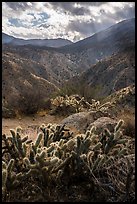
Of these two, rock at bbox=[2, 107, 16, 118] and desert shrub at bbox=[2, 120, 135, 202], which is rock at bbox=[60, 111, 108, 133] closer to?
rock at bbox=[2, 107, 16, 118]

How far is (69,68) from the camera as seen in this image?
5428 inches

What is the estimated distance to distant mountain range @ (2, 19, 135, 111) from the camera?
220ft

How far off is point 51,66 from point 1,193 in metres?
133

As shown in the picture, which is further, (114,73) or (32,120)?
(114,73)

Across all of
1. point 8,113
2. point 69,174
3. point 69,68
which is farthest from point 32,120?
point 69,68

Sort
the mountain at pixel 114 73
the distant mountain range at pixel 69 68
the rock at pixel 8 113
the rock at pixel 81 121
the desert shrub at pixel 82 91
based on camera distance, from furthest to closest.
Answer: the distant mountain range at pixel 69 68 → the mountain at pixel 114 73 → the desert shrub at pixel 82 91 → the rock at pixel 8 113 → the rock at pixel 81 121

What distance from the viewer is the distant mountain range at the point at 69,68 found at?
67062mm

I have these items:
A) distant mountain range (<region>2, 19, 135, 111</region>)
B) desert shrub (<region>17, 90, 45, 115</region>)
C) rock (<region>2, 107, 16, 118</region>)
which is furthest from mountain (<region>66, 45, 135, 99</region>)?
rock (<region>2, 107, 16, 118</region>)

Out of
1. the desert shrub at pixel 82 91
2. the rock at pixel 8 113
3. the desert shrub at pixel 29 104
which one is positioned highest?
the desert shrub at pixel 82 91

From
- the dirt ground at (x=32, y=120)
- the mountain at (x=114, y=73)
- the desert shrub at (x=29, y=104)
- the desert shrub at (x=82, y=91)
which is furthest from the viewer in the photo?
the mountain at (x=114, y=73)

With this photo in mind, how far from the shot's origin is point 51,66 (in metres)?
136

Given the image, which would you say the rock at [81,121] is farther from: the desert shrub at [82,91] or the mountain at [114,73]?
the mountain at [114,73]

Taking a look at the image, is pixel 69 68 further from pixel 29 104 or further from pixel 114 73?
pixel 29 104

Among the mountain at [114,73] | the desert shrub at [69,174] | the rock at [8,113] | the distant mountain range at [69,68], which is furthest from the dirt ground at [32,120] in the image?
the mountain at [114,73]
